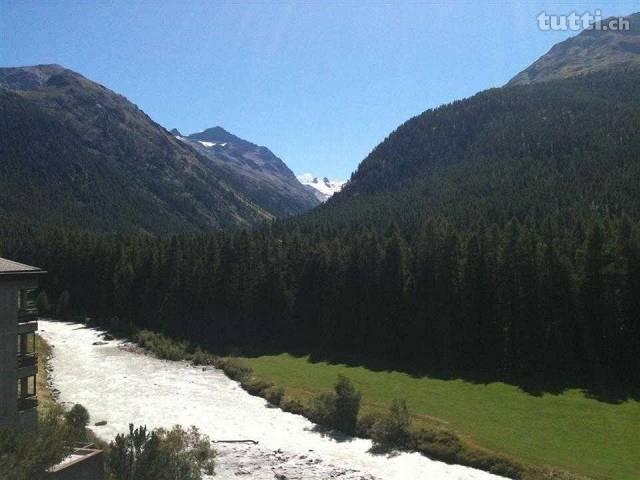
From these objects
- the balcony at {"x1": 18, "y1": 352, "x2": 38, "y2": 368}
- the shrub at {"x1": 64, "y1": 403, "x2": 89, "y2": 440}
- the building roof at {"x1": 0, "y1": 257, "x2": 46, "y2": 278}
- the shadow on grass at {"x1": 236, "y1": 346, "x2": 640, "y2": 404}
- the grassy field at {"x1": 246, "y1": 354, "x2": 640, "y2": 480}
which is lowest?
the grassy field at {"x1": 246, "y1": 354, "x2": 640, "y2": 480}

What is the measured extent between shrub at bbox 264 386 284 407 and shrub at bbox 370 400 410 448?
1444 centimetres

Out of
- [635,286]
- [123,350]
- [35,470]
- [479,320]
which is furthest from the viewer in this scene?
[123,350]

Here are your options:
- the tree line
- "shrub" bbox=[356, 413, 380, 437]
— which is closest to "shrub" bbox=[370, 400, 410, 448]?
"shrub" bbox=[356, 413, 380, 437]

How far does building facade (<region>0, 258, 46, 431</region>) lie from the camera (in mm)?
24750

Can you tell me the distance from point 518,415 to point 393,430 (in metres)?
12.4

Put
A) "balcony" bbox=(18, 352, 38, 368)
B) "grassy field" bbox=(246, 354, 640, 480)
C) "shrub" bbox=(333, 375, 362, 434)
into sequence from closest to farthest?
"balcony" bbox=(18, 352, 38, 368) < "grassy field" bbox=(246, 354, 640, 480) < "shrub" bbox=(333, 375, 362, 434)

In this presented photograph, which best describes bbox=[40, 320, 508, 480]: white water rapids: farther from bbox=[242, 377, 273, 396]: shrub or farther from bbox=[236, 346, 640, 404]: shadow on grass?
bbox=[236, 346, 640, 404]: shadow on grass

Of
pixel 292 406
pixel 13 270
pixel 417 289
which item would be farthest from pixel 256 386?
pixel 13 270

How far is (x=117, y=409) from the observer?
54500mm

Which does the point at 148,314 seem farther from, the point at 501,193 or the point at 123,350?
the point at 501,193

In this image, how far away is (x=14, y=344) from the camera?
25422 millimetres

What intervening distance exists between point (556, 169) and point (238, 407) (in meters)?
157

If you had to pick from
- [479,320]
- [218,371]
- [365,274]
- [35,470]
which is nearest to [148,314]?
[218,371]

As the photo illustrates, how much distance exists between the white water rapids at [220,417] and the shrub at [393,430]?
133 centimetres
